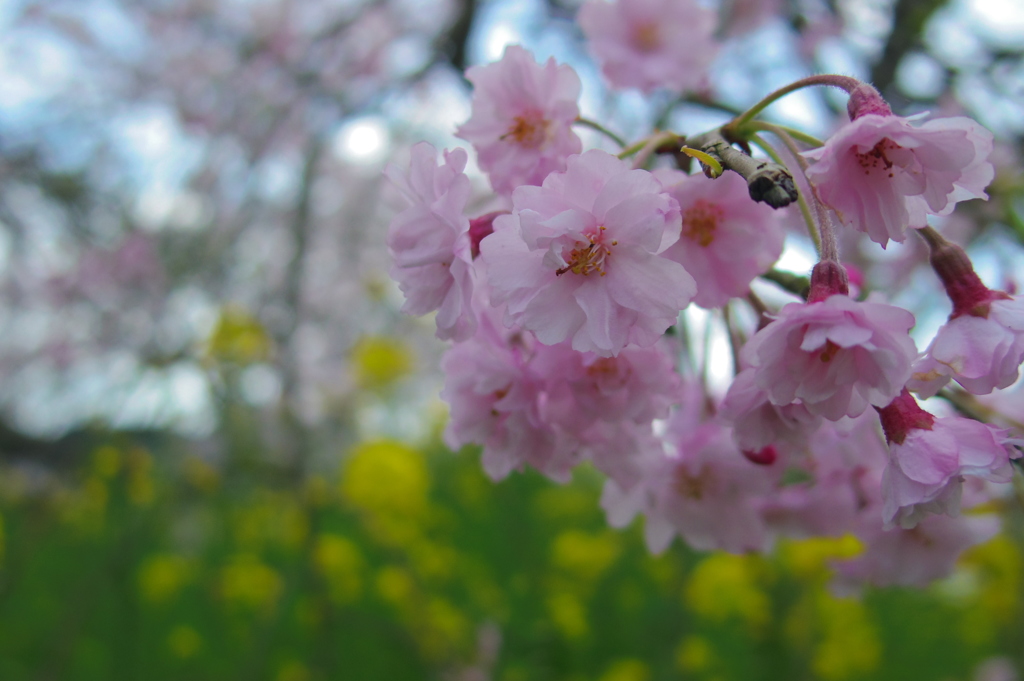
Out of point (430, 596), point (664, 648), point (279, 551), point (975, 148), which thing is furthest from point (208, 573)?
point (975, 148)

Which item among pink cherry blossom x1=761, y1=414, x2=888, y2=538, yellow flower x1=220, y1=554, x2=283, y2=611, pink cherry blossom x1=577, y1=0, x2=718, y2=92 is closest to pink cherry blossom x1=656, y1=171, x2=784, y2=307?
pink cherry blossom x1=761, y1=414, x2=888, y2=538

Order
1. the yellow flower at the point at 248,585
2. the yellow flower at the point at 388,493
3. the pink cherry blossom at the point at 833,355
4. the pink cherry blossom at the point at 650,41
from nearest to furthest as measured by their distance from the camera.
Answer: the pink cherry blossom at the point at 833,355 < the pink cherry blossom at the point at 650,41 < the yellow flower at the point at 248,585 < the yellow flower at the point at 388,493

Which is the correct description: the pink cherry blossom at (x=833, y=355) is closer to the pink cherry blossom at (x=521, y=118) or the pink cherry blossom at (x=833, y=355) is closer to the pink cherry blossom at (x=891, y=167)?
the pink cherry blossom at (x=891, y=167)

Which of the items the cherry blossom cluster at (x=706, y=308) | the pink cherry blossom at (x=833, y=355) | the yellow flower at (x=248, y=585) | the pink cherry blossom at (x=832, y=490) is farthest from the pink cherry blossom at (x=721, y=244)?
the yellow flower at (x=248, y=585)

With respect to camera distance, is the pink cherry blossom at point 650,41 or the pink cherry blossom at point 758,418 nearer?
the pink cherry blossom at point 758,418

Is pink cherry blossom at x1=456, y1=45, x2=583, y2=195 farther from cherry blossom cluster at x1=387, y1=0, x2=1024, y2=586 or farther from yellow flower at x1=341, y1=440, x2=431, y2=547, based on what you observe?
yellow flower at x1=341, y1=440, x2=431, y2=547

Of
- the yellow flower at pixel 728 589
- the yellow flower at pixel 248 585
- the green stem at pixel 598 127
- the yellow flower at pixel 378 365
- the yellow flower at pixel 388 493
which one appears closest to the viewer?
the green stem at pixel 598 127

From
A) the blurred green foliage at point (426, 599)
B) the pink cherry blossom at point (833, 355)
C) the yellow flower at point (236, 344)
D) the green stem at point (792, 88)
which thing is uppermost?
the green stem at point (792, 88)

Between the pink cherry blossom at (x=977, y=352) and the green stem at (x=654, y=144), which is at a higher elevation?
the green stem at (x=654, y=144)
